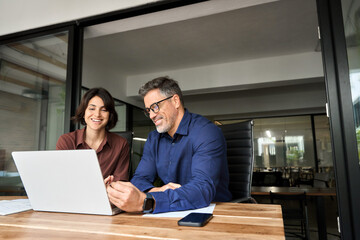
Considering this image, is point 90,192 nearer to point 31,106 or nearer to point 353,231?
point 353,231

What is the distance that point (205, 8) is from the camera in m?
2.39

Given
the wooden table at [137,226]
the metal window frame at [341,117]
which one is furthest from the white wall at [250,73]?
the wooden table at [137,226]

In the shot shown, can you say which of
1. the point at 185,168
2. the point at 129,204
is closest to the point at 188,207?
the point at 129,204

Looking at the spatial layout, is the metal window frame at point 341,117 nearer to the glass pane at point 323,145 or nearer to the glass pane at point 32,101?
the glass pane at point 32,101

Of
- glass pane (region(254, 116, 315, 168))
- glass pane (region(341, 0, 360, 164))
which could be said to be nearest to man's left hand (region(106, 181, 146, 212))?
glass pane (region(341, 0, 360, 164))

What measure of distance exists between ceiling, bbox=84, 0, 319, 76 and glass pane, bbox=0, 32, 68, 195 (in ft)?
1.59

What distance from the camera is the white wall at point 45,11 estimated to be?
8.36 feet

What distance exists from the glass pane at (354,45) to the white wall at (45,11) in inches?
61.2

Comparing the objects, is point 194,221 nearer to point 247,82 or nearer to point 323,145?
point 247,82

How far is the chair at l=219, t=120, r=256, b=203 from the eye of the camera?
184 centimetres

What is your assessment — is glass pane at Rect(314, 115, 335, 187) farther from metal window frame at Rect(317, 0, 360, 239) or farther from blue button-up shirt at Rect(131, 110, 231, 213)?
blue button-up shirt at Rect(131, 110, 231, 213)

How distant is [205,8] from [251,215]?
1.96 m

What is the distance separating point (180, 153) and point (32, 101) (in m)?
1.96

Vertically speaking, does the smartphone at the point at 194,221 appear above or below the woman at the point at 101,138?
below
